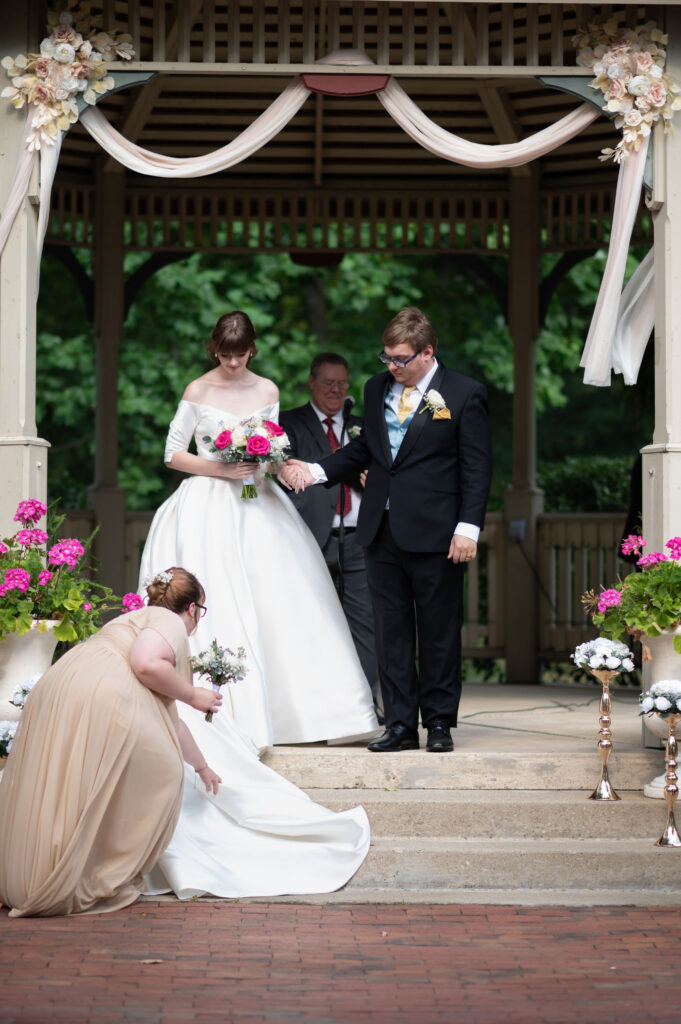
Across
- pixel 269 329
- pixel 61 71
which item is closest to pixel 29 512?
pixel 61 71

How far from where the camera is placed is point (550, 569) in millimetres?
11102

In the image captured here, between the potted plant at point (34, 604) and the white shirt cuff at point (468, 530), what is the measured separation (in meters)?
1.68

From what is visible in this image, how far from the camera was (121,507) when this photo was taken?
36.7ft

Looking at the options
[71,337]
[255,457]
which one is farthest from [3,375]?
[71,337]

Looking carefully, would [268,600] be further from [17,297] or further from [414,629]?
[17,297]

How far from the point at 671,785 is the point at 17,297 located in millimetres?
3918

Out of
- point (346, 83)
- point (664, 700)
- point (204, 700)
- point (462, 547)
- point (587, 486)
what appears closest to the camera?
point (204, 700)

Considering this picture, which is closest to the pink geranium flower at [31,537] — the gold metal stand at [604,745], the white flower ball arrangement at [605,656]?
the white flower ball arrangement at [605,656]

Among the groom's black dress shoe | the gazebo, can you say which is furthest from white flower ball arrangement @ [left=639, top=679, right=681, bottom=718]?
the gazebo

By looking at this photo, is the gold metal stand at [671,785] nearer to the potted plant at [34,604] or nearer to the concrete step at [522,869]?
the concrete step at [522,869]

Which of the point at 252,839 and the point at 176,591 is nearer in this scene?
the point at 176,591

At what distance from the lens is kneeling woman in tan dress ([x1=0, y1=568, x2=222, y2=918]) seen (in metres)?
5.74

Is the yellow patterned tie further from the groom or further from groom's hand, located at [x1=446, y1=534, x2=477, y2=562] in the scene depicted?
groom's hand, located at [x1=446, y1=534, x2=477, y2=562]

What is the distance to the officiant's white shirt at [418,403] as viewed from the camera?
695 centimetres
